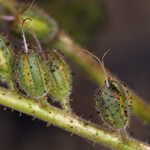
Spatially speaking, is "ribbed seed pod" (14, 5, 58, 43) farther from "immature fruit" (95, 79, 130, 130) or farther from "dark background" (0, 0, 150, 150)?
"dark background" (0, 0, 150, 150)

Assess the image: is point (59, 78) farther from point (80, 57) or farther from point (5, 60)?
point (80, 57)

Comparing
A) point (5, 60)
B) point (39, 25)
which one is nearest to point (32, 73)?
point (5, 60)

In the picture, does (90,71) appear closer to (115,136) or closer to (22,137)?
(115,136)

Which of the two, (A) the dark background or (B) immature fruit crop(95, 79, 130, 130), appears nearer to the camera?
(B) immature fruit crop(95, 79, 130, 130)

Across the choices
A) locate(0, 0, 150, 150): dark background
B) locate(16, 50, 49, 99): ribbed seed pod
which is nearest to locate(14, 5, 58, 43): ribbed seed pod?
locate(16, 50, 49, 99): ribbed seed pod

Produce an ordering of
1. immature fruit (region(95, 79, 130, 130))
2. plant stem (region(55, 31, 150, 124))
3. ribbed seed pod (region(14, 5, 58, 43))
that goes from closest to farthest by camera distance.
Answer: immature fruit (region(95, 79, 130, 130)), ribbed seed pod (region(14, 5, 58, 43)), plant stem (region(55, 31, 150, 124))

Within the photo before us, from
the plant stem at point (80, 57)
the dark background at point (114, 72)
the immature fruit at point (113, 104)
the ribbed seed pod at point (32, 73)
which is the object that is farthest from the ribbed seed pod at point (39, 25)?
the dark background at point (114, 72)

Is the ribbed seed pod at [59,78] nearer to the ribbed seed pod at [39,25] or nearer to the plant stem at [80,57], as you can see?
the ribbed seed pod at [39,25]
